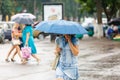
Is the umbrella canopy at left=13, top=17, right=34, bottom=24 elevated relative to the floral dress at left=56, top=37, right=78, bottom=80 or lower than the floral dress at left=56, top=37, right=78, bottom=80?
lower

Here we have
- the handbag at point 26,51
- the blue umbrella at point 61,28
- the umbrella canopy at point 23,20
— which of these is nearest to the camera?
the blue umbrella at point 61,28

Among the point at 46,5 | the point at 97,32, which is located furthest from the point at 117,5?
the point at 46,5

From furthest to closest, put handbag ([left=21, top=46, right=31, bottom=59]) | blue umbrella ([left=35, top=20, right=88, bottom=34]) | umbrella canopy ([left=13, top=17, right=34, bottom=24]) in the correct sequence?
handbag ([left=21, top=46, right=31, bottom=59]), umbrella canopy ([left=13, top=17, right=34, bottom=24]), blue umbrella ([left=35, top=20, right=88, bottom=34])

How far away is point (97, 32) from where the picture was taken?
38.6m

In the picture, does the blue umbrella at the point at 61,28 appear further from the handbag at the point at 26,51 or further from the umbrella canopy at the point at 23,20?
the handbag at the point at 26,51

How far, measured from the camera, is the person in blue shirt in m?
8.28

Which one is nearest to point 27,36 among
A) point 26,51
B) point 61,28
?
point 26,51

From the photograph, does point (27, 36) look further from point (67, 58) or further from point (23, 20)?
point (67, 58)

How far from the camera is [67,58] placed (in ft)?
27.4

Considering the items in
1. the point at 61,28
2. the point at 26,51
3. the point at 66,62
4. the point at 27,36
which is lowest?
the point at 26,51

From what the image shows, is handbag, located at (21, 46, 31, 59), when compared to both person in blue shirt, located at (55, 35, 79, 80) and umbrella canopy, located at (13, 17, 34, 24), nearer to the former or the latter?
umbrella canopy, located at (13, 17, 34, 24)

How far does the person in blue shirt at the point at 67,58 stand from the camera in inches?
326

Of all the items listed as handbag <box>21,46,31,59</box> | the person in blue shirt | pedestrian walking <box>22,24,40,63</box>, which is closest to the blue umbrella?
the person in blue shirt

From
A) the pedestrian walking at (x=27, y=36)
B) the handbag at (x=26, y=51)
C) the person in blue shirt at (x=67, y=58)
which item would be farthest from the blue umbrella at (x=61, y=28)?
the handbag at (x=26, y=51)
